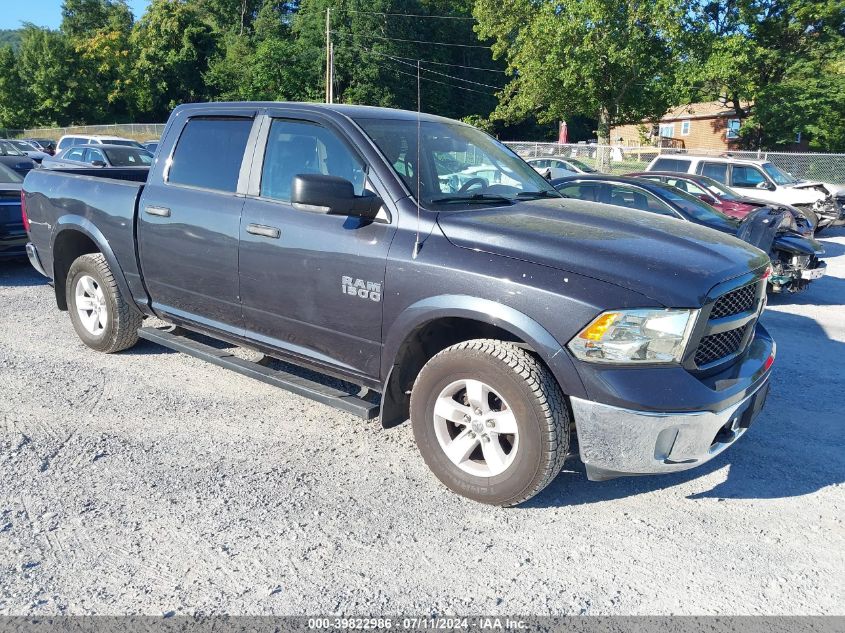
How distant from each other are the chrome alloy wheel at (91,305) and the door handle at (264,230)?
1956 millimetres

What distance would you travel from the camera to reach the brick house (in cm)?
4259

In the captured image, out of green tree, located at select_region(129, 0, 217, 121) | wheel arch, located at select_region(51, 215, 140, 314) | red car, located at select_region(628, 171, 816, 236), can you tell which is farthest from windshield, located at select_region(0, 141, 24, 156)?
green tree, located at select_region(129, 0, 217, 121)

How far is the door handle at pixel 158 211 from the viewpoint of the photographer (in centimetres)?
470

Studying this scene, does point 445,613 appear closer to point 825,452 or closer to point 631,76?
point 825,452

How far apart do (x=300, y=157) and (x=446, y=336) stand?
1.45 meters

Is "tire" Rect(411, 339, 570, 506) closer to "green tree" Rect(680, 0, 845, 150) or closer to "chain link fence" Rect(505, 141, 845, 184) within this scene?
"chain link fence" Rect(505, 141, 845, 184)

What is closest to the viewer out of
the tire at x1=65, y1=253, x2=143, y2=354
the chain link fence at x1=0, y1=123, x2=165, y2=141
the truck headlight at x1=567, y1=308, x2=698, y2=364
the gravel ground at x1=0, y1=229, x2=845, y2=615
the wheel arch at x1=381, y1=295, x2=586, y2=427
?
the gravel ground at x1=0, y1=229, x2=845, y2=615

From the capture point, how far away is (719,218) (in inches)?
362

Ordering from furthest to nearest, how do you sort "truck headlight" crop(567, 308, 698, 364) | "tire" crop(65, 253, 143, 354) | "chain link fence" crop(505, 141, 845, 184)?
1. "chain link fence" crop(505, 141, 845, 184)
2. "tire" crop(65, 253, 143, 354)
3. "truck headlight" crop(567, 308, 698, 364)

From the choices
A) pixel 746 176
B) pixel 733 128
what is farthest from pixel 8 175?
pixel 733 128

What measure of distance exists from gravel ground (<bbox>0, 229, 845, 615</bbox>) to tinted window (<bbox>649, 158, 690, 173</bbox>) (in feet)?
40.0

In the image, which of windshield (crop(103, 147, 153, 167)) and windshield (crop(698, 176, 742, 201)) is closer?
windshield (crop(698, 176, 742, 201))

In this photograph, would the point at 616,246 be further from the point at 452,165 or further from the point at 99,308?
the point at 99,308

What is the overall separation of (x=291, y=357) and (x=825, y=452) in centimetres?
336
